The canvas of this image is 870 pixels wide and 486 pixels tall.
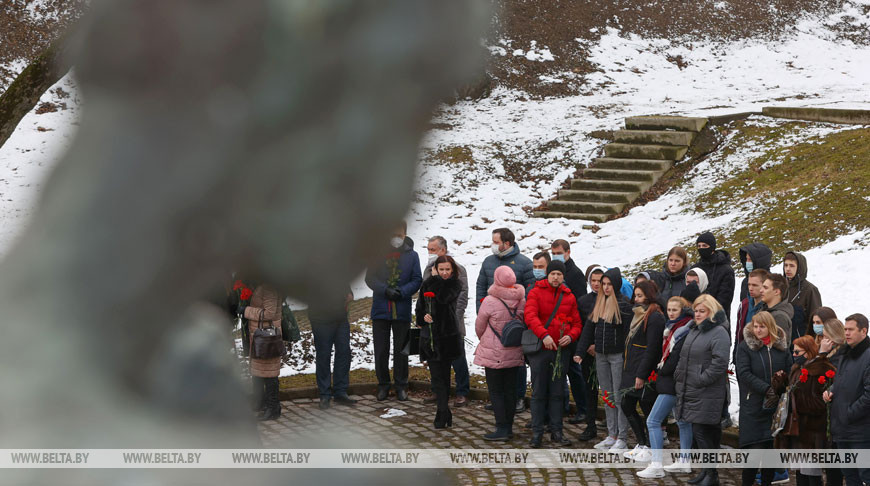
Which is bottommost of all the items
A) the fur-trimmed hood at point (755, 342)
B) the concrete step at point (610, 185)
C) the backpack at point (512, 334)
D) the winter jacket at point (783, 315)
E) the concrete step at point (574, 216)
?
the backpack at point (512, 334)

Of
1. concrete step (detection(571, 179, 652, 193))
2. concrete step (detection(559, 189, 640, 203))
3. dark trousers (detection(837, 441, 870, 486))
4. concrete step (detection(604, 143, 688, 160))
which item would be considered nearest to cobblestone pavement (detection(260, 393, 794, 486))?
dark trousers (detection(837, 441, 870, 486))

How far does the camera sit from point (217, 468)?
0.59 m

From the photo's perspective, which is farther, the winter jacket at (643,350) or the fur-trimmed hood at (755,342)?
the winter jacket at (643,350)

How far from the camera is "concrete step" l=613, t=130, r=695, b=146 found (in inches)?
656

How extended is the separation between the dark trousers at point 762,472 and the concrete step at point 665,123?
11.3m

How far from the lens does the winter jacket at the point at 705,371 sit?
6516mm

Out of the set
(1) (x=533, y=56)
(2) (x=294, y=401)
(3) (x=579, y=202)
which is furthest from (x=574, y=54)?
(2) (x=294, y=401)

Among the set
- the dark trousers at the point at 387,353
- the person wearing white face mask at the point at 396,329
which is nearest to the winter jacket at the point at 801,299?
the person wearing white face mask at the point at 396,329

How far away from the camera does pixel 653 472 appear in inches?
271

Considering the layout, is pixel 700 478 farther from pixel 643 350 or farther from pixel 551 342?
pixel 551 342

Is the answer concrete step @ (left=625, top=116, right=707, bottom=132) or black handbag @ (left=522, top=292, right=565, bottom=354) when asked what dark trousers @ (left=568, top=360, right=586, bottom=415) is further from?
concrete step @ (left=625, top=116, right=707, bottom=132)

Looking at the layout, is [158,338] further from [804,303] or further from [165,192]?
[804,303]

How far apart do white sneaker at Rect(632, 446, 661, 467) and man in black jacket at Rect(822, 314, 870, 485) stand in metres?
1.74

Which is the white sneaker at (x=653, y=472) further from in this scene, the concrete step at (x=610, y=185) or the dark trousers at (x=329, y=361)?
the concrete step at (x=610, y=185)
